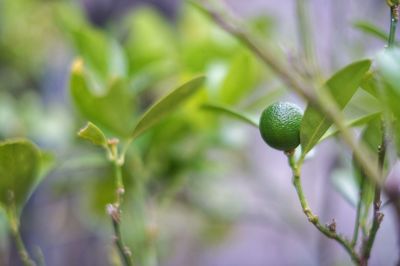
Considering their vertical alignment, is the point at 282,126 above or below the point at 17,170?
above

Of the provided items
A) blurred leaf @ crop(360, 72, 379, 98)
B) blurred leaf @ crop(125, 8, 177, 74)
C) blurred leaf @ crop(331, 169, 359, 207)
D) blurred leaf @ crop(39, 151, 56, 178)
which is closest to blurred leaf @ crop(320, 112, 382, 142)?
blurred leaf @ crop(360, 72, 379, 98)

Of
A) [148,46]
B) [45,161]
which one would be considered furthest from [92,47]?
[45,161]

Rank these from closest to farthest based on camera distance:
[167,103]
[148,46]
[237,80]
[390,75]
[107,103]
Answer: [390,75] < [167,103] < [107,103] < [237,80] < [148,46]

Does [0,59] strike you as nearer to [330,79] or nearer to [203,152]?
[203,152]

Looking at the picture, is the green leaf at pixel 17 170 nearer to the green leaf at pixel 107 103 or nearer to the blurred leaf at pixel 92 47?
the green leaf at pixel 107 103

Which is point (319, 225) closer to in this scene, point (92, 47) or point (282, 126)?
point (282, 126)
